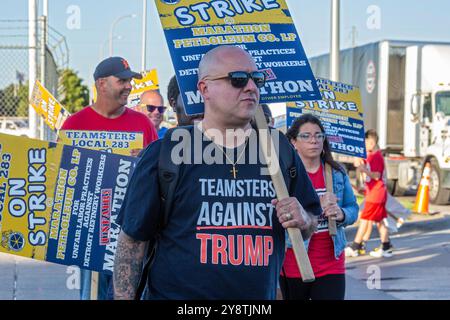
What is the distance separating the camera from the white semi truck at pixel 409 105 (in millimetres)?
22188

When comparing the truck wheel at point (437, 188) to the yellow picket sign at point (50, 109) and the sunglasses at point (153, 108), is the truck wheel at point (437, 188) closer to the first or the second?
the yellow picket sign at point (50, 109)

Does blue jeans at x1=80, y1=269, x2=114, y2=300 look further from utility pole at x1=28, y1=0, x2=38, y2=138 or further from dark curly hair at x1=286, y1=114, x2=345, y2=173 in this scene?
utility pole at x1=28, y1=0, x2=38, y2=138

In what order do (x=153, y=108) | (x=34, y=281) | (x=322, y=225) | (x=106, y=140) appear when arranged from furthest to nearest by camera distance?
1. (x=34, y=281)
2. (x=153, y=108)
3. (x=106, y=140)
4. (x=322, y=225)

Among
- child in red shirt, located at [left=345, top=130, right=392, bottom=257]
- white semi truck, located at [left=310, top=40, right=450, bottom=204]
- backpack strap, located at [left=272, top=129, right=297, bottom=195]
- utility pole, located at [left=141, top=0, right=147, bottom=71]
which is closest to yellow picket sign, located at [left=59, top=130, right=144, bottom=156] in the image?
backpack strap, located at [left=272, top=129, right=297, bottom=195]

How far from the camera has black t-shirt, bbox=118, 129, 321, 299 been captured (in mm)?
3588

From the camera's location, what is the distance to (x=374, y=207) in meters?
12.7

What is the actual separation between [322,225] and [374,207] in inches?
266

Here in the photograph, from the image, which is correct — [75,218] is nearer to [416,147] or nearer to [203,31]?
[203,31]

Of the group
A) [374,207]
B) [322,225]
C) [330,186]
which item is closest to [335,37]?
[374,207]

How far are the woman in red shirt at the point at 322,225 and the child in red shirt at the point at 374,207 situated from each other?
6.35 metres

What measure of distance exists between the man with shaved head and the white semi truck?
1793 centimetres

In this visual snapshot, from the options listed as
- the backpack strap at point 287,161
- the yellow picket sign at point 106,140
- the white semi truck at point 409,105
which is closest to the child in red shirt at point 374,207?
the yellow picket sign at point 106,140

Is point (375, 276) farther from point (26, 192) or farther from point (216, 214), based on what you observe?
point (216, 214)
